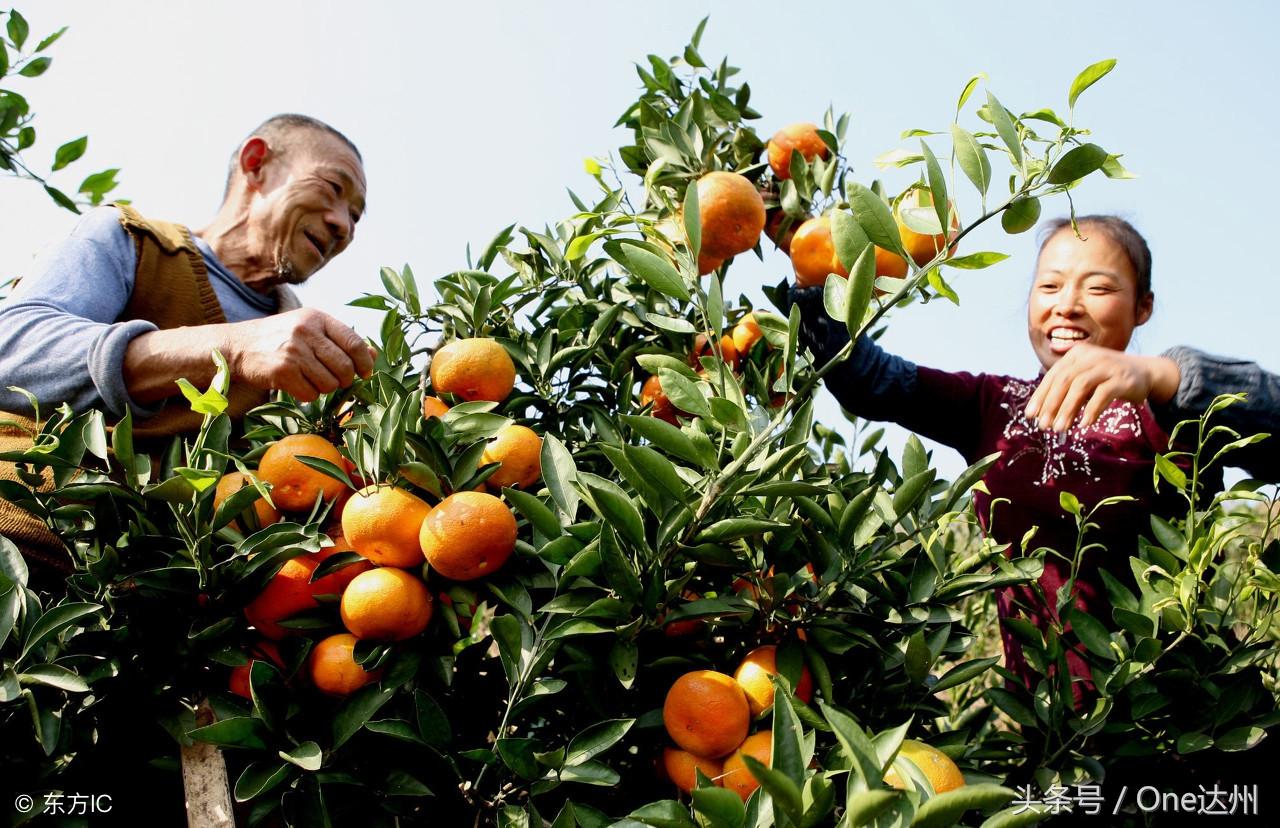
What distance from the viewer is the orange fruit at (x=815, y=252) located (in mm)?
1496

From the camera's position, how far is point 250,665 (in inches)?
45.8

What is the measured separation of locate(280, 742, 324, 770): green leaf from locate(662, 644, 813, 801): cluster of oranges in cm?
36

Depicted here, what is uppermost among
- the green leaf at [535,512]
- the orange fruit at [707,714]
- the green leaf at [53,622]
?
the green leaf at [535,512]

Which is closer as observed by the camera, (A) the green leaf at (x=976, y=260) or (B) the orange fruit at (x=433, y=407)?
→ (A) the green leaf at (x=976, y=260)

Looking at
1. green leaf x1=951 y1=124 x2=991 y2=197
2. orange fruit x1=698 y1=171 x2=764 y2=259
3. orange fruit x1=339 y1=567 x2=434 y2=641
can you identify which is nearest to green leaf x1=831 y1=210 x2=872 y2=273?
green leaf x1=951 y1=124 x2=991 y2=197

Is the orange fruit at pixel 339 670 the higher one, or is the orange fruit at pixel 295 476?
the orange fruit at pixel 295 476

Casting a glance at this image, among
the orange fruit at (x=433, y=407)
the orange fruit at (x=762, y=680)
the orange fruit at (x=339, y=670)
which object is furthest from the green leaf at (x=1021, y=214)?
the orange fruit at (x=339, y=670)

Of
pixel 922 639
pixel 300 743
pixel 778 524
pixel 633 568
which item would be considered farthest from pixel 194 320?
pixel 922 639

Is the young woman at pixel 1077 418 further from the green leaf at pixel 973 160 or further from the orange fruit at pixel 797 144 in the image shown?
the green leaf at pixel 973 160

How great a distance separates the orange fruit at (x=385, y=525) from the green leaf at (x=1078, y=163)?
77cm

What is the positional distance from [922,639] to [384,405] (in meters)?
0.69

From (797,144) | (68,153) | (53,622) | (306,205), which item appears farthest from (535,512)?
(68,153)

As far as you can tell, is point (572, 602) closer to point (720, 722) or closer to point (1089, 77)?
point (720, 722)

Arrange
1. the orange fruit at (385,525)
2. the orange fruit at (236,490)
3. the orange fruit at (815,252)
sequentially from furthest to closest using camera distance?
the orange fruit at (815,252), the orange fruit at (236,490), the orange fruit at (385,525)
